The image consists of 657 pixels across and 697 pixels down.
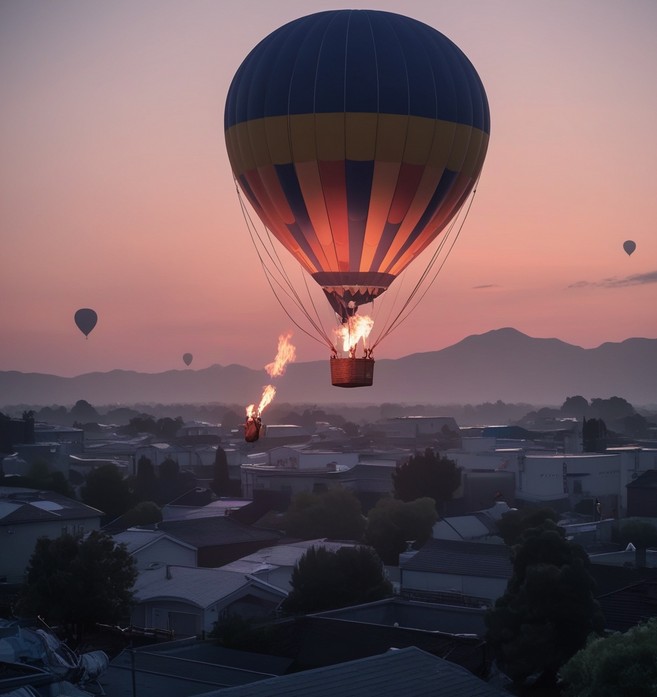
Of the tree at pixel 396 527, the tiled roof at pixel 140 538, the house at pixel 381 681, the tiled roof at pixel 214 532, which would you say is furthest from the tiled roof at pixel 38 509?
the house at pixel 381 681

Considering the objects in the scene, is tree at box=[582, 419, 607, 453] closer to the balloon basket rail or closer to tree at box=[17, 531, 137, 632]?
tree at box=[17, 531, 137, 632]

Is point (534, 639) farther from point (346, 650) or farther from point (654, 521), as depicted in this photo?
point (654, 521)

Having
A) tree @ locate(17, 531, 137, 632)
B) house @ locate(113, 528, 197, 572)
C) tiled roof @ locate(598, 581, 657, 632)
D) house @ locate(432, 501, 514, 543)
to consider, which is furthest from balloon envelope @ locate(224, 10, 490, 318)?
house @ locate(432, 501, 514, 543)

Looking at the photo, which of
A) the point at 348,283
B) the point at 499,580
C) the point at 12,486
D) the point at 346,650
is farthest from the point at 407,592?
the point at 12,486

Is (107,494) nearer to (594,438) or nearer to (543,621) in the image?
(594,438)

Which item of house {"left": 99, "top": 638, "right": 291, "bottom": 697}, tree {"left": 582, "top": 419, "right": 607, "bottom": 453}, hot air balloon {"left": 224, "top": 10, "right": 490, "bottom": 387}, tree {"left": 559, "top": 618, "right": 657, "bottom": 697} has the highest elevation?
hot air balloon {"left": 224, "top": 10, "right": 490, "bottom": 387}

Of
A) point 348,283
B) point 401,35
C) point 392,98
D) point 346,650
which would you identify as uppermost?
point 401,35

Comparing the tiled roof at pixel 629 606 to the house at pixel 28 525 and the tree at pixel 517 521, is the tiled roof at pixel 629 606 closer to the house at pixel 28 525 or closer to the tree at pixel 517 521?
the tree at pixel 517 521
